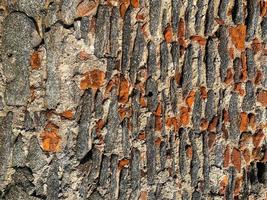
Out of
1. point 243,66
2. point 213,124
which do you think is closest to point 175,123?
point 213,124

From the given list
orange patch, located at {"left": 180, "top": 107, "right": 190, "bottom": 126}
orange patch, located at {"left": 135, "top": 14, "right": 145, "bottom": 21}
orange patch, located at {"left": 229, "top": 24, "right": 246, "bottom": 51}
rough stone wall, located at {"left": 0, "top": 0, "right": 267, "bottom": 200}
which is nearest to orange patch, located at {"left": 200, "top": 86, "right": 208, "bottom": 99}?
rough stone wall, located at {"left": 0, "top": 0, "right": 267, "bottom": 200}

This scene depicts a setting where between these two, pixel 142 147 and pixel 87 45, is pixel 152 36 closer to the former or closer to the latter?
pixel 87 45

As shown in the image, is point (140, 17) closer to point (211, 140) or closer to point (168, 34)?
point (168, 34)

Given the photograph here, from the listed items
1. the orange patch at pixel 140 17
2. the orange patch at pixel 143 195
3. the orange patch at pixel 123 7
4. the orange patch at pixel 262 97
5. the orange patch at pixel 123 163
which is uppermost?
the orange patch at pixel 123 7

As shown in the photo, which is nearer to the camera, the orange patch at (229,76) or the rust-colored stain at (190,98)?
the rust-colored stain at (190,98)

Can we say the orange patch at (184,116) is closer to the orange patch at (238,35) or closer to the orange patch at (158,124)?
the orange patch at (158,124)

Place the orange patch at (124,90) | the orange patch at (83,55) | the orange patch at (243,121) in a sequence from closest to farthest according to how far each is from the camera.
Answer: the orange patch at (83,55) → the orange patch at (124,90) → the orange patch at (243,121)

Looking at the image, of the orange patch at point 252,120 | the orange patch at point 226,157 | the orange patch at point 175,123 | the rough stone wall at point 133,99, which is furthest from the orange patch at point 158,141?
the orange patch at point 252,120

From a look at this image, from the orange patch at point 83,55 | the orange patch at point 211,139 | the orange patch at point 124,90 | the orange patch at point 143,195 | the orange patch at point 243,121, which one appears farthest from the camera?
the orange patch at point 243,121
